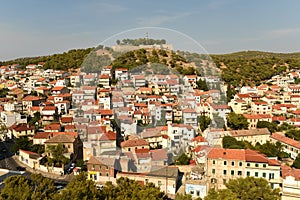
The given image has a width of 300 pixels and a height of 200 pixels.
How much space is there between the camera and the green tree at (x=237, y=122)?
791 centimetres

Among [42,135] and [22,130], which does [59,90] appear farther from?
[42,135]

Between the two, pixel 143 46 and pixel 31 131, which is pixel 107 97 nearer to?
pixel 143 46

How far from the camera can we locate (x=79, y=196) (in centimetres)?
344

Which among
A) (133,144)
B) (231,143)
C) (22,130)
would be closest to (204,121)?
(133,144)

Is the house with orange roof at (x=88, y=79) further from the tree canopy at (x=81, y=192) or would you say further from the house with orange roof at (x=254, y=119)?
the house with orange roof at (x=254, y=119)

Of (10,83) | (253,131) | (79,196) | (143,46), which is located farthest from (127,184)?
(10,83)

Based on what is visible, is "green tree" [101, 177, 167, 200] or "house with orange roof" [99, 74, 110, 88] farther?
"house with orange roof" [99, 74, 110, 88]

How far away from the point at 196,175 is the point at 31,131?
204 inches

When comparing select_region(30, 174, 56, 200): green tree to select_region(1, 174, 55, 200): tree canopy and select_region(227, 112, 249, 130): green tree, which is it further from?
select_region(227, 112, 249, 130): green tree

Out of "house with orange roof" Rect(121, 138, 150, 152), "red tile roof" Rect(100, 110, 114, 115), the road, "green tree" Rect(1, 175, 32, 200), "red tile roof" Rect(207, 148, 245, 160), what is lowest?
the road

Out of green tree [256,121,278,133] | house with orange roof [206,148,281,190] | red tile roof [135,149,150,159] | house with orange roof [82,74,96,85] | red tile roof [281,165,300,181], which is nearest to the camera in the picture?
red tile roof [135,149,150,159]

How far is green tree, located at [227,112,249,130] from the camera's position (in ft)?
26.0

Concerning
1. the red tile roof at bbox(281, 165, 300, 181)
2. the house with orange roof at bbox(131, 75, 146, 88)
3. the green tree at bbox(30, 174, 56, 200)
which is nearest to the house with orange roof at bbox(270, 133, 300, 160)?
the red tile roof at bbox(281, 165, 300, 181)

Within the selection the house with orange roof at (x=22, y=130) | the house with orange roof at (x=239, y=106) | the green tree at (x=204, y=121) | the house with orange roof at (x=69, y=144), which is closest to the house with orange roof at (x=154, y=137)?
the green tree at (x=204, y=121)
